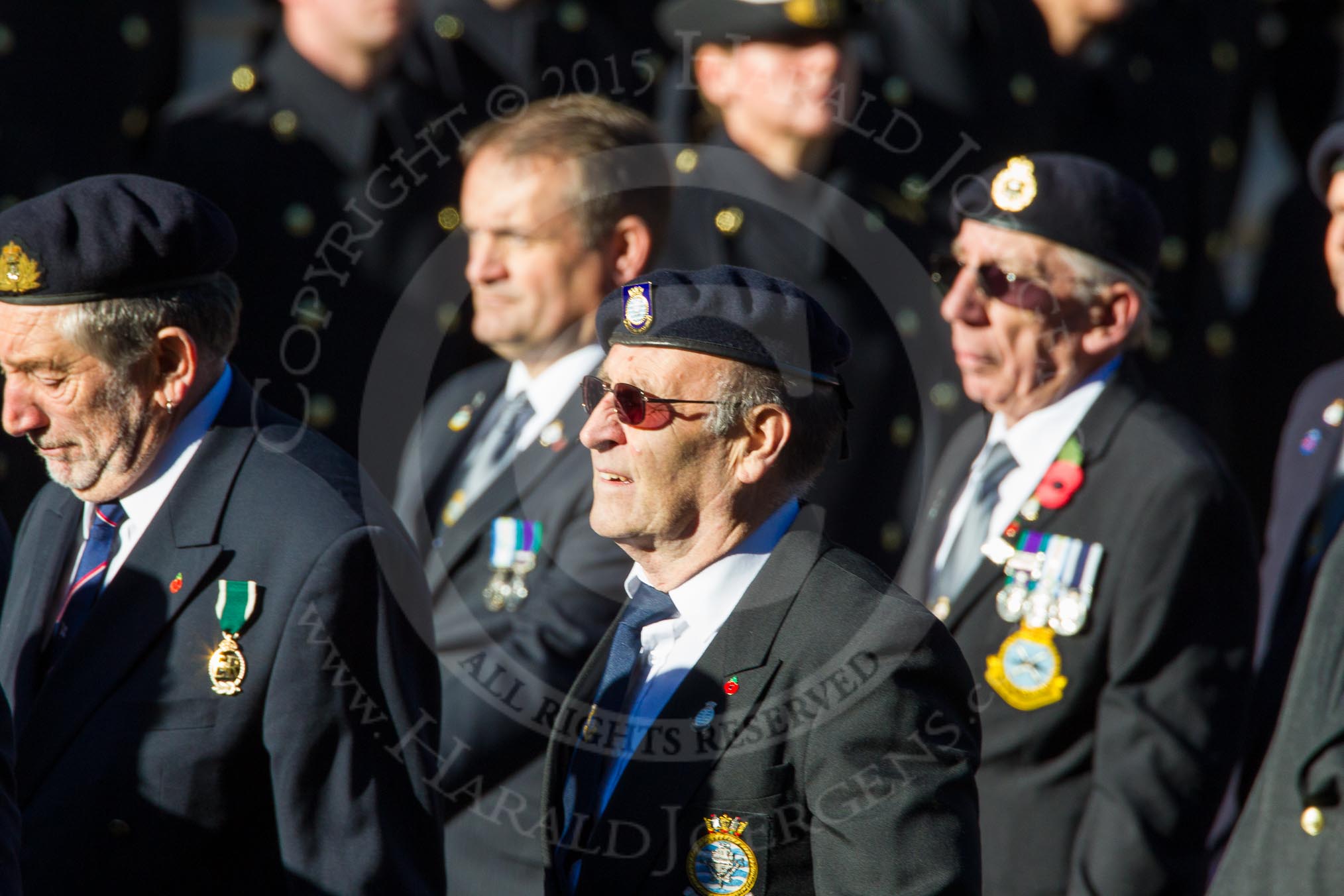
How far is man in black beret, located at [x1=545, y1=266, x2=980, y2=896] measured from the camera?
7.67 feet

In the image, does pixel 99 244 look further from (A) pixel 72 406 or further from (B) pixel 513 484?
(B) pixel 513 484

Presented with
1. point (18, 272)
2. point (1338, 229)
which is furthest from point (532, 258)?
point (1338, 229)

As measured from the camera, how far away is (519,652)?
3676mm

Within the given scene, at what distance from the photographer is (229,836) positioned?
108 inches

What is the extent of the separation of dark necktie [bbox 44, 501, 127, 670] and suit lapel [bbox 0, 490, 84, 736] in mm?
34

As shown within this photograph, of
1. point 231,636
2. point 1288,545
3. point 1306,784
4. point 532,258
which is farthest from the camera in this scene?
point 1288,545

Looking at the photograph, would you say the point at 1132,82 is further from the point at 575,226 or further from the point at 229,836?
the point at 229,836

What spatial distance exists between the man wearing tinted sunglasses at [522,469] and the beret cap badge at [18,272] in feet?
4.15

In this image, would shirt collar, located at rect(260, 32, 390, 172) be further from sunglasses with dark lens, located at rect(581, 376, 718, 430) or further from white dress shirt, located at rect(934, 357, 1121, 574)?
sunglasses with dark lens, located at rect(581, 376, 718, 430)

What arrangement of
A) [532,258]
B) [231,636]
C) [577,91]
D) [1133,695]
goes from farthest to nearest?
[577,91] < [532,258] < [1133,695] < [231,636]

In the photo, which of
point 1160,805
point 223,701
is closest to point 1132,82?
point 1160,805

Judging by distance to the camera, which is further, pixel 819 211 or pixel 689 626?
pixel 819 211

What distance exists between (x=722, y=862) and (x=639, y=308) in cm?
92

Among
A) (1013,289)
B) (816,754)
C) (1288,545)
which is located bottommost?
(816,754)
